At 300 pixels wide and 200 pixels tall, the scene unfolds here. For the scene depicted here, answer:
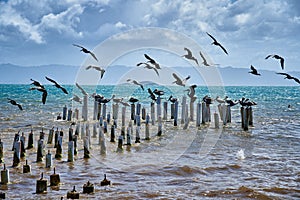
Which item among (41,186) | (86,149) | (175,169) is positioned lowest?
(175,169)

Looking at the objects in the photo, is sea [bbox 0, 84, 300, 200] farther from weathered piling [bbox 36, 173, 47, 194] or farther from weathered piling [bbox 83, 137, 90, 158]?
weathered piling [bbox 83, 137, 90, 158]

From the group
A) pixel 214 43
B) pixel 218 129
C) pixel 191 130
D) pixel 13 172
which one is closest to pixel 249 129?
pixel 218 129

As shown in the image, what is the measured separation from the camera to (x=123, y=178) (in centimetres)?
1442

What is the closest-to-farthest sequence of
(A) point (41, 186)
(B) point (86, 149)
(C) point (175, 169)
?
(A) point (41, 186)
(C) point (175, 169)
(B) point (86, 149)

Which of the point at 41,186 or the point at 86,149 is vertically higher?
the point at 86,149

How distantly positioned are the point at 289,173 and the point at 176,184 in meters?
5.04

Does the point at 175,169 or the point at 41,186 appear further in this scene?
the point at 175,169

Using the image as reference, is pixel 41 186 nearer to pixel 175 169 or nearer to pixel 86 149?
pixel 86 149

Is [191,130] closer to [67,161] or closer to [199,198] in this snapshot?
[67,161]

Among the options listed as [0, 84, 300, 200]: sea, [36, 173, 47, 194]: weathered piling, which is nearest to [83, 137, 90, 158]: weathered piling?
[0, 84, 300, 200]: sea

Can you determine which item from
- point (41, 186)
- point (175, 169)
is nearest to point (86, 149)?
point (175, 169)

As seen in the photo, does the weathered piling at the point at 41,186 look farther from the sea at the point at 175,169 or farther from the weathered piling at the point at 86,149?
the weathered piling at the point at 86,149

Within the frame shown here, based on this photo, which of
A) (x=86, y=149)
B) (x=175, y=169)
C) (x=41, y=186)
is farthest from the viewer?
(x=86, y=149)

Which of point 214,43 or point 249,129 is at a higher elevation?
point 214,43
